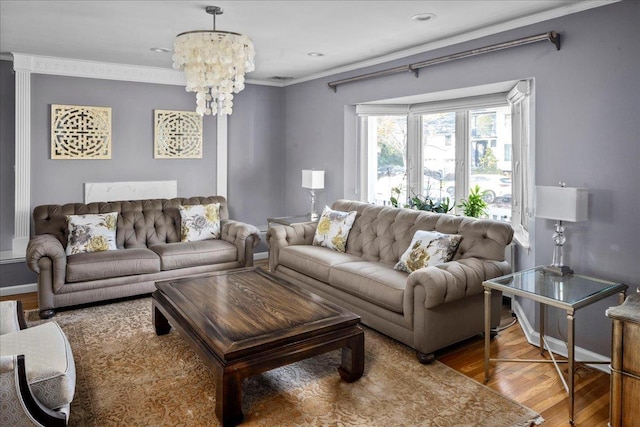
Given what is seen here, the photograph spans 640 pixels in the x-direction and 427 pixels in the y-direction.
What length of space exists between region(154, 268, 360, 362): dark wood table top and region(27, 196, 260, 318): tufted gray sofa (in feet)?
3.27

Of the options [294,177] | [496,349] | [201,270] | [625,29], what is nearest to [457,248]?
[496,349]

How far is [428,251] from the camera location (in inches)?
141

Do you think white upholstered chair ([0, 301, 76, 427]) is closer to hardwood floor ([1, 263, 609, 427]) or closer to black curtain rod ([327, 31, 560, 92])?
hardwood floor ([1, 263, 609, 427])

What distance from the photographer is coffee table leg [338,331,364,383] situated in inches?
111

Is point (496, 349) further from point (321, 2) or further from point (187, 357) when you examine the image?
point (321, 2)

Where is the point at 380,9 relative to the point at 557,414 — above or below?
above

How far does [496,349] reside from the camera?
11.0ft

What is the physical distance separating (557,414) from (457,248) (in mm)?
1352

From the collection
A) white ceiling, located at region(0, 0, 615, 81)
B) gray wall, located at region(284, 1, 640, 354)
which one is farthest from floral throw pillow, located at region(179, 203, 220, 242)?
gray wall, located at region(284, 1, 640, 354)

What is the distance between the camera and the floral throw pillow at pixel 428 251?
3.52m

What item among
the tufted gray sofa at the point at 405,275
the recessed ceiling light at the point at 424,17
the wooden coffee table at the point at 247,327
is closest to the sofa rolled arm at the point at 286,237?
the tufted gray sofa at the point at 405,275

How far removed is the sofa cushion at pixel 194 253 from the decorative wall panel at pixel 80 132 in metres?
1.48

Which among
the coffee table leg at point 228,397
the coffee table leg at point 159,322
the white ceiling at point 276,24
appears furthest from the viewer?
the coffee table leg at point 159,322

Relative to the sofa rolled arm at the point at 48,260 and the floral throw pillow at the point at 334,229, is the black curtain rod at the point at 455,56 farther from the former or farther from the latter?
the sofa rolled arm at the point at 48,260
